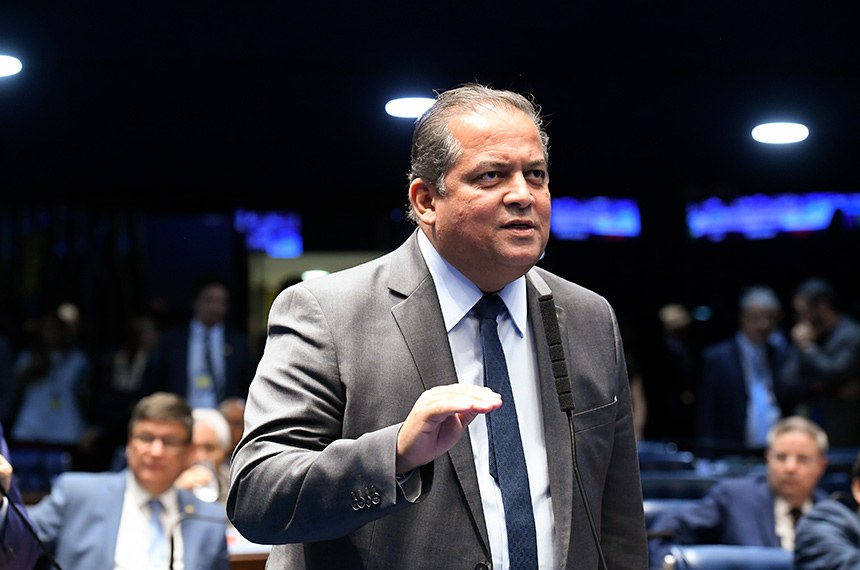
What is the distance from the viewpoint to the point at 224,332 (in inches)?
301

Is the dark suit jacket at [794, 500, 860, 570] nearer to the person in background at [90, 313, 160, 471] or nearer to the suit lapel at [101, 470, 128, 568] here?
the suit lapel at [101, 470, 128, 568]

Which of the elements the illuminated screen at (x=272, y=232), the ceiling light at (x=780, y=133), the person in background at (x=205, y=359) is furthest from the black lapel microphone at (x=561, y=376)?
the illuminated screen at (x=272, y=232)

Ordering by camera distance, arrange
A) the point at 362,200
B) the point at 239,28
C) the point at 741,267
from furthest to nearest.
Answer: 1. the point at 741,267
2. the point at 362,200
3. the point at 239,28

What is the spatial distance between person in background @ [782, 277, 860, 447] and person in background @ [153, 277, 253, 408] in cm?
343

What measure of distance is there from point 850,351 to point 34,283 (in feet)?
24.3

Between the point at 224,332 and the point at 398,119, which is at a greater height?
the point at 398,119

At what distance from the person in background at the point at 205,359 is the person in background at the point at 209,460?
1698 millimetres

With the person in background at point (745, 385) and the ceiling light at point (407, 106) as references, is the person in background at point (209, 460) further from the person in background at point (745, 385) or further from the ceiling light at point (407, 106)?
the person in background at point (745, 385)

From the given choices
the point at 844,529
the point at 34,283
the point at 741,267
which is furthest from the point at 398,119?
the point at 741,267

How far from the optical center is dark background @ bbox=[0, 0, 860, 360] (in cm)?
457

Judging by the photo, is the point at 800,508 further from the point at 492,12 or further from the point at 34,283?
the point at 34,283

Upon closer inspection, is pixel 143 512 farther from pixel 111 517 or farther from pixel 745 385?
pixel 745 385

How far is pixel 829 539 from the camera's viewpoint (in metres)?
4.01

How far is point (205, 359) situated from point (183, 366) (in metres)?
0.14
